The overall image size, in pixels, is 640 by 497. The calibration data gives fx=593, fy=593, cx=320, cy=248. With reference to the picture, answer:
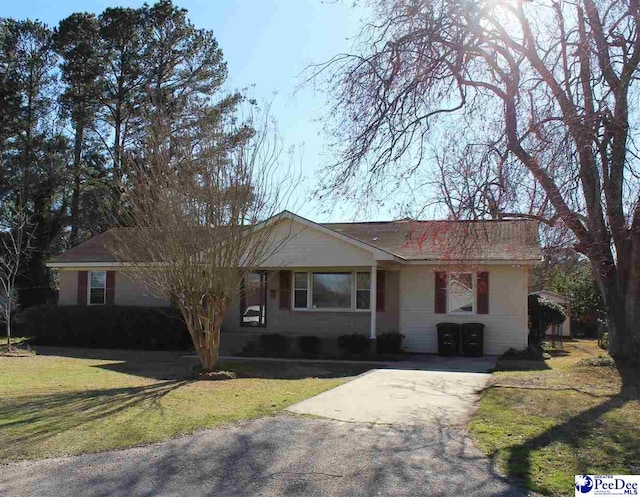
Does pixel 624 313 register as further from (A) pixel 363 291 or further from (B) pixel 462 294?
(A) pixel 363 291

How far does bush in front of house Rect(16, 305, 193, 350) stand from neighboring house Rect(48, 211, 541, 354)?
3.85ft

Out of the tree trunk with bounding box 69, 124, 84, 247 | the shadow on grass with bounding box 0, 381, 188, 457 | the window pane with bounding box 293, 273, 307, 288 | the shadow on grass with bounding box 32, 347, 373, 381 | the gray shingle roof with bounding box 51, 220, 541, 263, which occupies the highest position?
the tree trunk with bounding box 69, 124, 84, 247

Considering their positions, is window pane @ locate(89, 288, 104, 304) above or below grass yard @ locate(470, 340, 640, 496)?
above

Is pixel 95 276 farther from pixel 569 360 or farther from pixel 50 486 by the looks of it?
pixel 50 486

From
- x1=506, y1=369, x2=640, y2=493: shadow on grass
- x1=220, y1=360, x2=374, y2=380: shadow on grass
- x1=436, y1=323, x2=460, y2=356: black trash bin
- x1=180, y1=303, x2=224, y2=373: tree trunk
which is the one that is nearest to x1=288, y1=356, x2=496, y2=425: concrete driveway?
x1=220, y1=360, x2=374, y2=380: shadow on grass

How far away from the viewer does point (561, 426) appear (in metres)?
7.13

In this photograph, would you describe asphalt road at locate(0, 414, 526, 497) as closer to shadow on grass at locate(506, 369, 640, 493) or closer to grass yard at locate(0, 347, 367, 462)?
shadow on grass at locate(506, 369, 640, 493)

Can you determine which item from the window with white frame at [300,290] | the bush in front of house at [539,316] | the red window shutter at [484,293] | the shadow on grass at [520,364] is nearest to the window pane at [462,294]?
the red window shutter at [484,293]

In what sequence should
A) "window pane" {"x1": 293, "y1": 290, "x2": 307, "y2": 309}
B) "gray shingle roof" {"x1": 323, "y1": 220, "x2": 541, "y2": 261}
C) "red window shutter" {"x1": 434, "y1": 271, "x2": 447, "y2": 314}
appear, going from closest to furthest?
"gray shingle roof" {"x1": 323, "y1": 220, "x2": 541, "y2": 261} → "red window shutter" {"x1": 434, "y1": 271, "x2": 447, "y2": 314} → "window pane" {"x1": 293, "y1": 290, "x2": 307, "y2": 309}

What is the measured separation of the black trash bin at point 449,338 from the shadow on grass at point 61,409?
29.3ft

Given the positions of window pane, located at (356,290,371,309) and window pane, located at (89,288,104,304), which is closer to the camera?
window pane, located at (356,290,371,309)

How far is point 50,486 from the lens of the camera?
5.20 meters

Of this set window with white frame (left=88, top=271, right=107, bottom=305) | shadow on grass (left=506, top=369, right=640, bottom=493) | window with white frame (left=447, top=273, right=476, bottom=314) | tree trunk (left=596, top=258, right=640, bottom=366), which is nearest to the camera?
shadow on grass (left=506, top=369, right=640, bottom=493)

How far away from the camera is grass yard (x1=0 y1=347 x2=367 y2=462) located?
684cm
